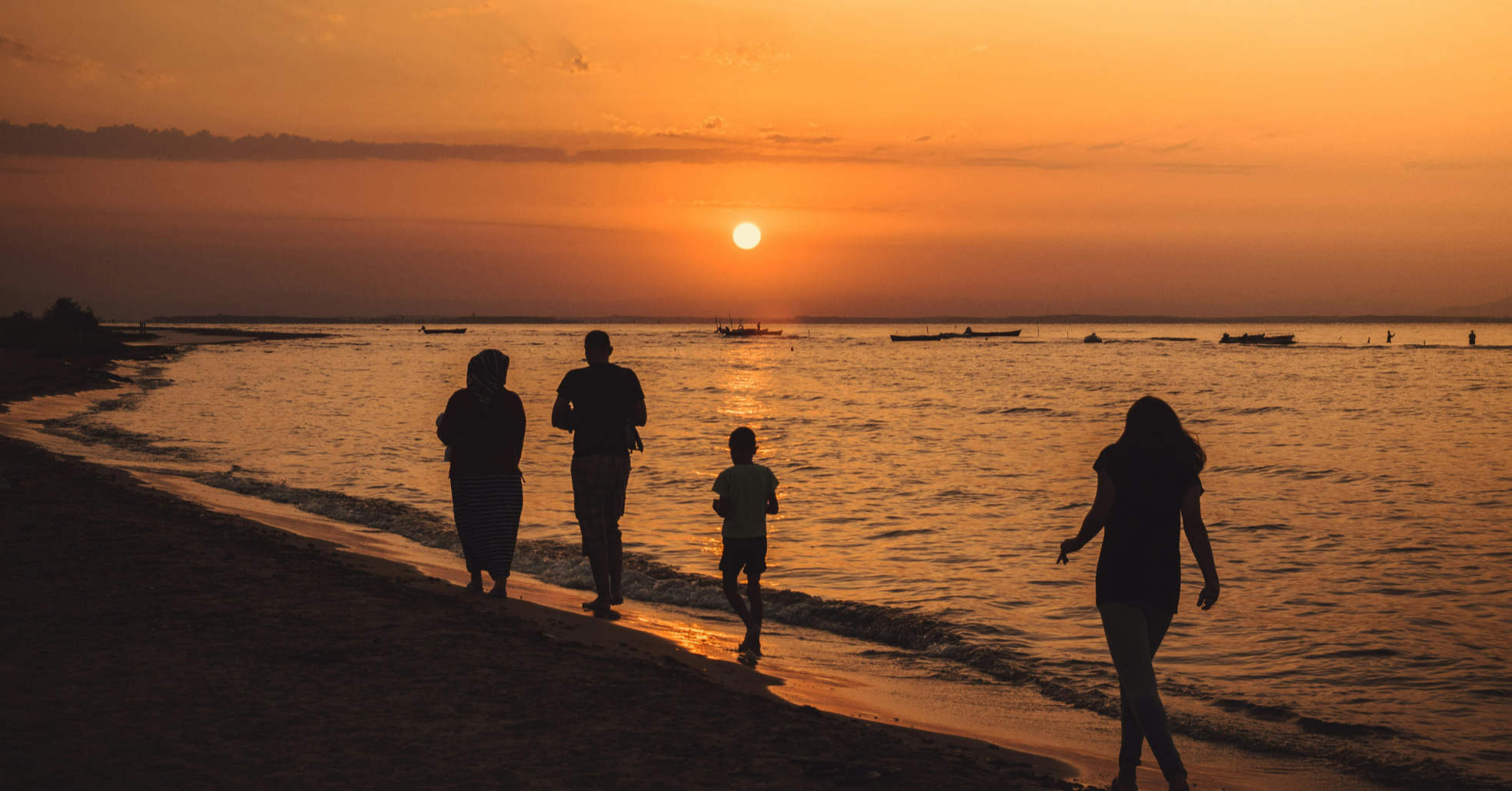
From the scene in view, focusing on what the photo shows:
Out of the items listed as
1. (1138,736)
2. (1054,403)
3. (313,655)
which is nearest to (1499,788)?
(1138,736)

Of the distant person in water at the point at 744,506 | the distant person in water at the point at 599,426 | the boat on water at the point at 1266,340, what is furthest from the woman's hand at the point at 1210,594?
the boat on water at the point at 1266,340

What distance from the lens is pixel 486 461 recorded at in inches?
313

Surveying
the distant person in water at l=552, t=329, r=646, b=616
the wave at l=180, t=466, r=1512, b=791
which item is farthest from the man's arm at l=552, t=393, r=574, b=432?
the wave at l=180, t=466, r=1512, b=791

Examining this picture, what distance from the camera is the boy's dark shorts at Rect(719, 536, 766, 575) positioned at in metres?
6.86

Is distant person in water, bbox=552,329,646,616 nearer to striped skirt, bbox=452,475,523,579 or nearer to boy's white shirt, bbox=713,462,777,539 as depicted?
striped skirt, bbox=452,475,523,579

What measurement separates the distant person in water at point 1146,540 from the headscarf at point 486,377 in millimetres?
5023

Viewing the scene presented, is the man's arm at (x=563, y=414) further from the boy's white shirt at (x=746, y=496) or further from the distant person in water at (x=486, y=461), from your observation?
the boy's white shirt at (x=746, y=496)

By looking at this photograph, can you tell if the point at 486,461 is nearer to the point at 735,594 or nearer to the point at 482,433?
the point at 482,433

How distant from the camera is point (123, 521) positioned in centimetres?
1000

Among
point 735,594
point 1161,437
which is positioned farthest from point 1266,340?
point 1161,437

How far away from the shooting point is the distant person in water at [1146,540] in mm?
4207

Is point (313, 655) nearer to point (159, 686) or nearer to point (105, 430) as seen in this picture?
point (159, 686)

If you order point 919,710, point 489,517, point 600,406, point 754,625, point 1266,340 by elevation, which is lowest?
point 919,710

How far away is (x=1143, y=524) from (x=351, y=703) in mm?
4008
